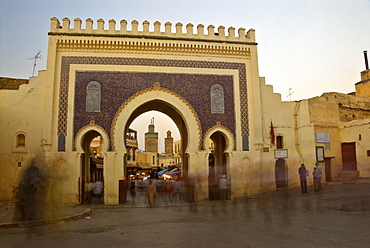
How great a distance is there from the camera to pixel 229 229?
693 cm

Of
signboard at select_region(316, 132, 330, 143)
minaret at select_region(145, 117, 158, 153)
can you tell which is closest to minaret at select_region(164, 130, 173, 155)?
minaret at select_region(145, 117, 158, 153)

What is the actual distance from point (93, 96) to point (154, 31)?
12.6ft

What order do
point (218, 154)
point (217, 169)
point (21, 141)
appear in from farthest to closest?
1. point (218, 154)
2. point (217, 169)
3. point (21, 141)

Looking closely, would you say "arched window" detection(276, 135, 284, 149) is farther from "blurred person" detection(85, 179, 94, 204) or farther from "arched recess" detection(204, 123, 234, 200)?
"blurred person" detection(85, 179, 94, 204)

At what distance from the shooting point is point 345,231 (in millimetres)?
6316

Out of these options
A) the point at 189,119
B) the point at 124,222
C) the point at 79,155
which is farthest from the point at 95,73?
the point at 124,222

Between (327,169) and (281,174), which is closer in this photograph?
(281,174)

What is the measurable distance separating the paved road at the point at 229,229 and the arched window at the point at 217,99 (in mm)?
4959

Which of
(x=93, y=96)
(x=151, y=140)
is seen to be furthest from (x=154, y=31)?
(x=151, y=140)

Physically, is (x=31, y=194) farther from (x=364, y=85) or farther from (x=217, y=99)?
(x=364, y=85)

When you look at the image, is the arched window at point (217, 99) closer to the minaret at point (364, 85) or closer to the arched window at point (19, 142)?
the arched window at point (19, 142)

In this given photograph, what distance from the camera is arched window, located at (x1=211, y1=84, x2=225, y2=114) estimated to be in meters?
14.3

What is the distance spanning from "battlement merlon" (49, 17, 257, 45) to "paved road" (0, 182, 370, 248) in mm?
7501

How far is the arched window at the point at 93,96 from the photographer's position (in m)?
13.5
